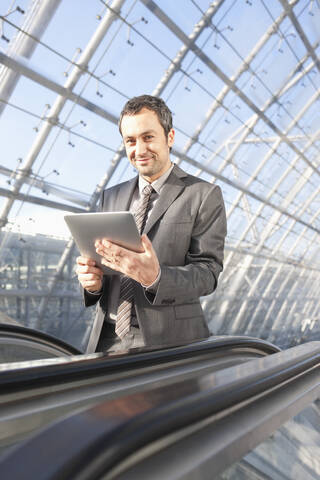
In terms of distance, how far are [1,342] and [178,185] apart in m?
1.88

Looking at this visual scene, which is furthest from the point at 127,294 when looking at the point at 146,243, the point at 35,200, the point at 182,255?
the point at 35,200

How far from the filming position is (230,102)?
1605 centimetres

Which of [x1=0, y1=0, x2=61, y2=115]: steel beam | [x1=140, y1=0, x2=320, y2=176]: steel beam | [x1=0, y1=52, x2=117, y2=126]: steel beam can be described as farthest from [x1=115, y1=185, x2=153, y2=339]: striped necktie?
[x1=140, y1=0, x2=320, y2=176]: steel beam

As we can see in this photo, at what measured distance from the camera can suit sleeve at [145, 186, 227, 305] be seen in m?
2.17

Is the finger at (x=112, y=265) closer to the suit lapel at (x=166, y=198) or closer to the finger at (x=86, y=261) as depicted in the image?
the finger at (x=86, y=261)

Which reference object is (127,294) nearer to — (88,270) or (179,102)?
(88,270)

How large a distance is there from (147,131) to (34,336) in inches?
80.6

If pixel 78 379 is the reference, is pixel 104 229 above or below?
above

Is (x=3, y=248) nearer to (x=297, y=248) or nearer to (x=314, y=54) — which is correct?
(x=314, y=54)

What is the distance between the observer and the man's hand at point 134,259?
198 centimetres

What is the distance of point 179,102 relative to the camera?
14.2m

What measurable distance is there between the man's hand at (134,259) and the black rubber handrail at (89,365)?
1.15 feet

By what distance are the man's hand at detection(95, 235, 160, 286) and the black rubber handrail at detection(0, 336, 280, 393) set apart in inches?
13.8

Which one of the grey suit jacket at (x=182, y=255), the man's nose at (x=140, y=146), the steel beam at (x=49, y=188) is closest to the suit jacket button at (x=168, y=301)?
the grey suit jacket at (x=182, y=255)
